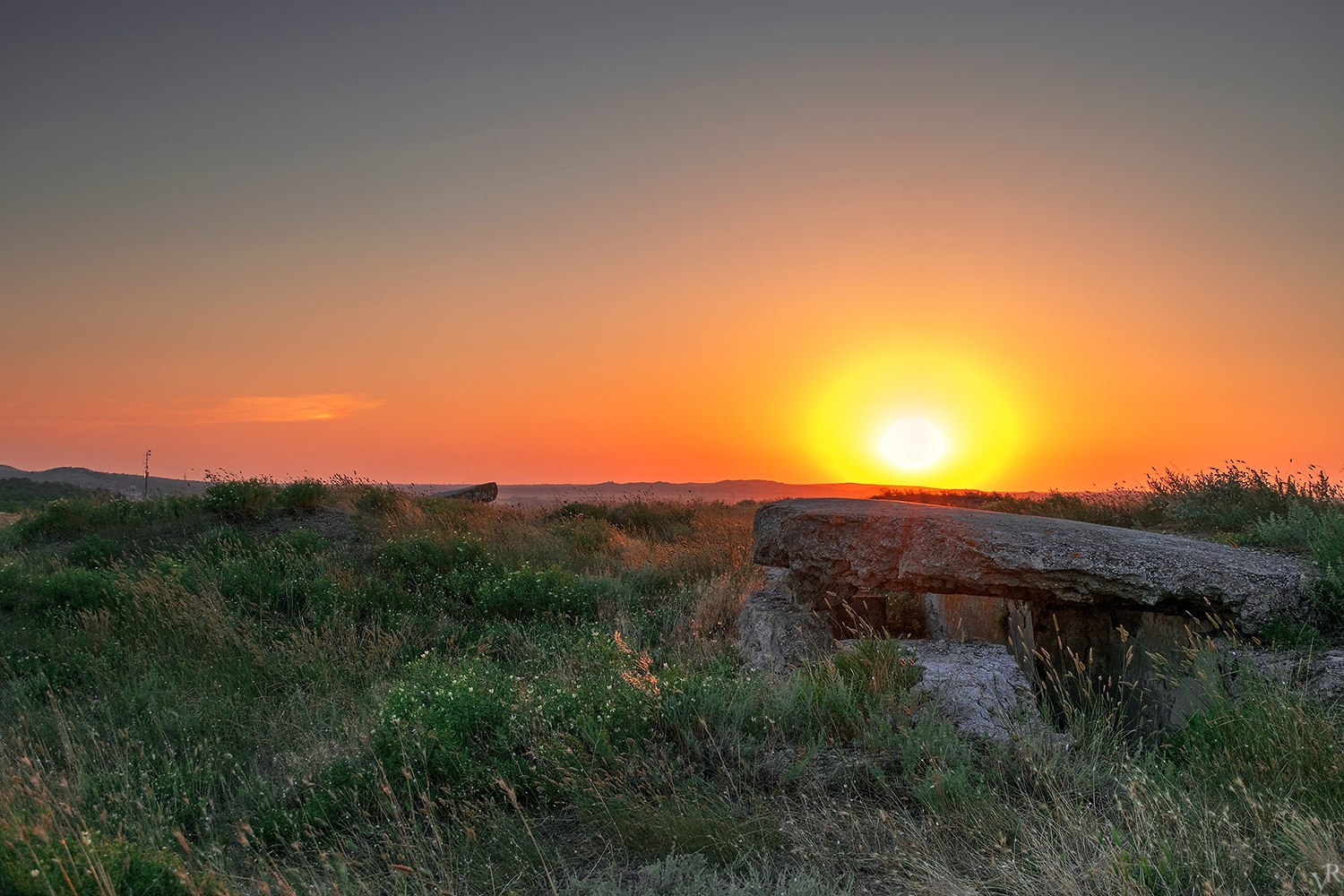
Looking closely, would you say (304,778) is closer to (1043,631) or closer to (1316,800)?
(1316,800)

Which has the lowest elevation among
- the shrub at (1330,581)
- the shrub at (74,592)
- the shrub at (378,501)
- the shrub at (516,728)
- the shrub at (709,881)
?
the shrub at (709,881)

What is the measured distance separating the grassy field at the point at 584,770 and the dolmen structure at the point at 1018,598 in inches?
14.9

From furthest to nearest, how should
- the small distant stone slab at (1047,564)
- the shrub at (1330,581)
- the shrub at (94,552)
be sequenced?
the shrub at (94,552) < the small distant stone slab at (1047,564) < the shrub at (1330,581)

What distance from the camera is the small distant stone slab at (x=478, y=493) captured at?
21.6m

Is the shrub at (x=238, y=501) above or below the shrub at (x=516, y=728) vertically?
above

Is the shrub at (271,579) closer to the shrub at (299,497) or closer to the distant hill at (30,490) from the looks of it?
the shrub at (299,497)

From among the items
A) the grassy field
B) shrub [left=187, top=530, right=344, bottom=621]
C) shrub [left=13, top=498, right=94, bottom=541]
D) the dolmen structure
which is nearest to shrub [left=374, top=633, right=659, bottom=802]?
the grassy field

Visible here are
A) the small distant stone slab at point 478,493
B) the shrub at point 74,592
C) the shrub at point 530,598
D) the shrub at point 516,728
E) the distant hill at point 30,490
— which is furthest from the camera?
the distant hill at point 30,490

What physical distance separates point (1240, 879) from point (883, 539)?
12.5 ft

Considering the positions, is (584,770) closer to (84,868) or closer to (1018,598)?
(84,868)

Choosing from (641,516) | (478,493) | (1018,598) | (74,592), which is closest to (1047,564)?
(1018,598)

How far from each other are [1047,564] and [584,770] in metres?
3.64

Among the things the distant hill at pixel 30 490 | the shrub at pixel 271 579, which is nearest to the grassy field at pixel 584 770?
the shrub at pixel 271 579

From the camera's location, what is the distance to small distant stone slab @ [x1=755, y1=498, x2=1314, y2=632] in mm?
5660
